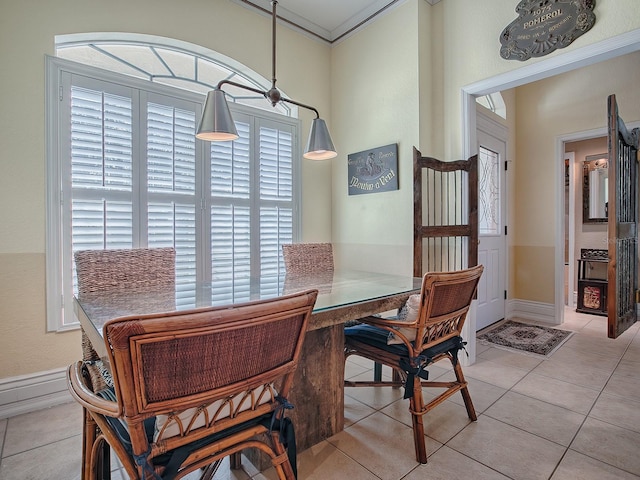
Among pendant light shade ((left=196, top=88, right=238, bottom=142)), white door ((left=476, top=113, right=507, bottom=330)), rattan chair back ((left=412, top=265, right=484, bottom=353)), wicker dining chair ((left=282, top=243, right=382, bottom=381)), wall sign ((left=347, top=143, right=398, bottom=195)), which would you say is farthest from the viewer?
white door ((left=476, top=113, right=507, bottom=330))

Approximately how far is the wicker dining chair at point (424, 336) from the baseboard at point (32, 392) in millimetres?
2066

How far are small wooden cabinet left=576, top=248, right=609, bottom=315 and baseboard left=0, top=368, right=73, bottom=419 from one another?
18.4 ft

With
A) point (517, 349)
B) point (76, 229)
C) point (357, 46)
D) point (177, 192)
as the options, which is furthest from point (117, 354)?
point (357, 46)

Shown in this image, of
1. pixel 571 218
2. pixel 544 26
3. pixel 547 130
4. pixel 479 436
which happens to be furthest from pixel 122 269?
pixel 571 218

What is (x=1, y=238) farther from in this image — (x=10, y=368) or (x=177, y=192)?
(x=177, y=192)

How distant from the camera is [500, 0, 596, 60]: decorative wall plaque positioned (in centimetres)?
219

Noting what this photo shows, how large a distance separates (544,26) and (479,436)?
274cm

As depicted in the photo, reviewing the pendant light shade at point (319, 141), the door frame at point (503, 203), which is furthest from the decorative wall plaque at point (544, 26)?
the pendant light shade at point (319, 141)

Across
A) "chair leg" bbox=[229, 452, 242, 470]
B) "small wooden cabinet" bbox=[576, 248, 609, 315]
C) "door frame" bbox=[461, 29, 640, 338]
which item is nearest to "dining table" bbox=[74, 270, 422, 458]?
"chair leg" bbox=[229, 452, 242, 470]

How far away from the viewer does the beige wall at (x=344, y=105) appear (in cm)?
209

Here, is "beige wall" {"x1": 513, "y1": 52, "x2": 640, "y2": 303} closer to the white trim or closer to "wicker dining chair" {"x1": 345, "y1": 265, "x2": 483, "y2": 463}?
the white trim

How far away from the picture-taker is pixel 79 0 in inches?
89.5

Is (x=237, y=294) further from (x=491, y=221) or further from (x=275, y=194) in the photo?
(x=491, y=221)

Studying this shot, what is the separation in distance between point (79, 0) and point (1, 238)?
5.55 feet
